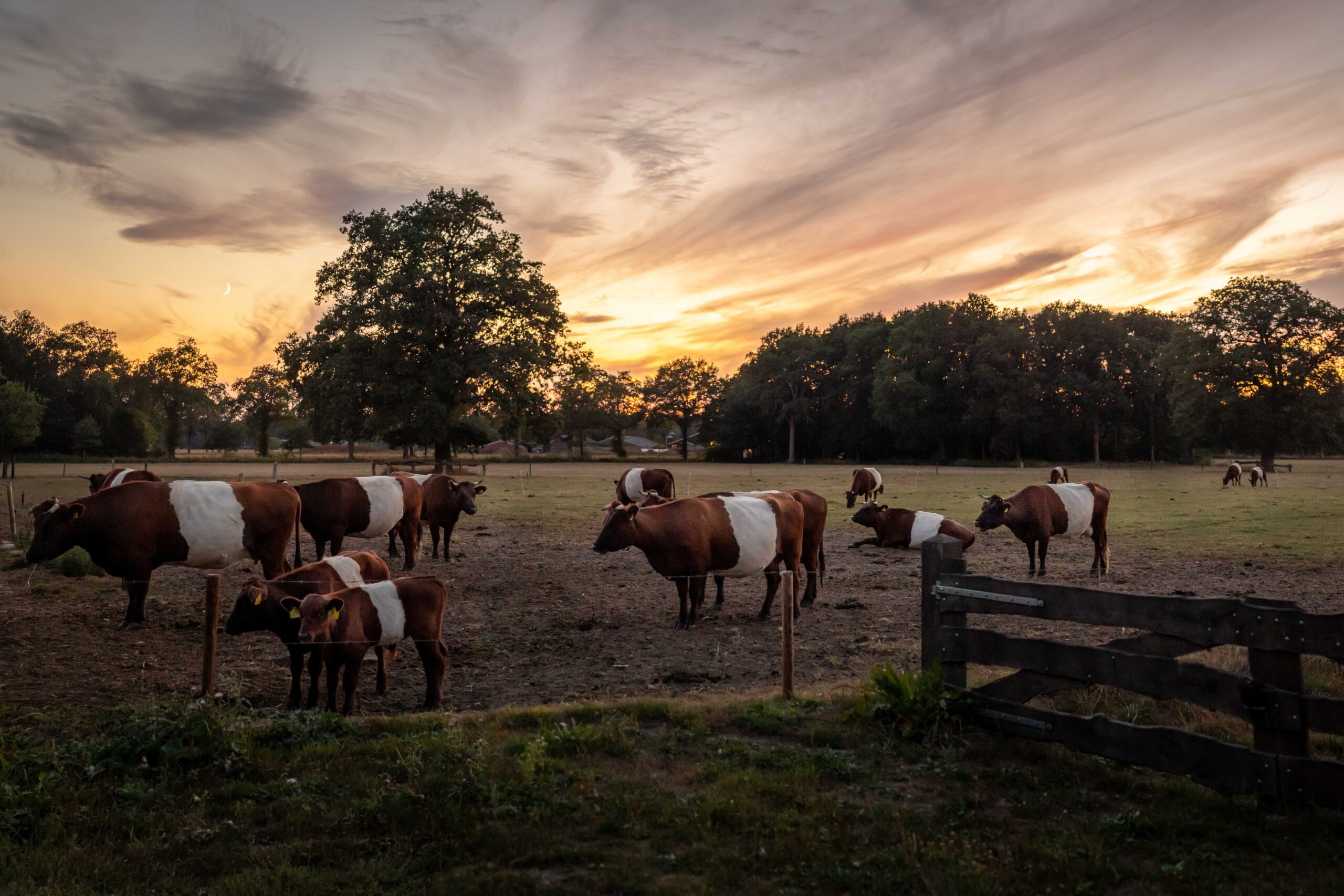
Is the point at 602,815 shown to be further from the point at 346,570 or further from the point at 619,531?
the point at 619,531

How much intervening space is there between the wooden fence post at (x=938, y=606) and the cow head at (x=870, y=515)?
40.2 ft

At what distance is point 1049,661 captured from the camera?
18.9 ft

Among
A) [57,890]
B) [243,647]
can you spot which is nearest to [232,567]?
[243,647]

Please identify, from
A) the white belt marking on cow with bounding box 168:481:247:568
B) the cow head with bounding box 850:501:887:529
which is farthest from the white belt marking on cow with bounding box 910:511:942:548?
the white belt marking on cow with bounding box 168:481:247:568

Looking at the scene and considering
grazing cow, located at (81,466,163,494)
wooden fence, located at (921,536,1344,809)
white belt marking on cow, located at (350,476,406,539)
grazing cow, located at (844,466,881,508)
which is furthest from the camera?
grazing cow, located at (844,466,881,508)

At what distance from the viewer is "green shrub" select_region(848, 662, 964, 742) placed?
616cm

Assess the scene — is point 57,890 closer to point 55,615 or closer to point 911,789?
point 911,789

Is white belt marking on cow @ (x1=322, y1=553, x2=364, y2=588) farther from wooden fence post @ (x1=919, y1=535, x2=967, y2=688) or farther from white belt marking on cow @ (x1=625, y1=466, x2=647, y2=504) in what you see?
white belt marking on cow @ (x1=625, y1=466, x2=647, y2=504)

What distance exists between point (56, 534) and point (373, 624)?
6233mm

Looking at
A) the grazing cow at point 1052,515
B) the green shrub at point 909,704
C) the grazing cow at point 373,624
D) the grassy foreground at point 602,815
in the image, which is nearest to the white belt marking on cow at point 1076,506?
the grazing cow at point 1052,515

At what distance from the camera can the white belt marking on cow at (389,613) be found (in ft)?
25.9

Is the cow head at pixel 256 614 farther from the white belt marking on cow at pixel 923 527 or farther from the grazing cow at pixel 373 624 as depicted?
the white belt marking on cow at pixel 923 527

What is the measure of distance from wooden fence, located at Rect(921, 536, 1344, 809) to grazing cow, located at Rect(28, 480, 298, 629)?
31.5ft

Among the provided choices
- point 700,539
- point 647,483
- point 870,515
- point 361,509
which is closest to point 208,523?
point 361,509
